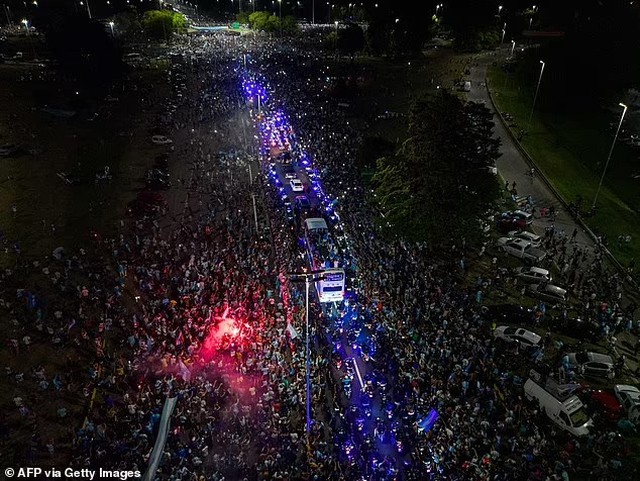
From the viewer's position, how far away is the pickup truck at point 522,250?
27.9 m

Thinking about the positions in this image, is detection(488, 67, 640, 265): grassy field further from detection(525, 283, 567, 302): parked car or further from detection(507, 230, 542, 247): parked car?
detection(525, 283, 567, 302): parked car

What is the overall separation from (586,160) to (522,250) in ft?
80.5

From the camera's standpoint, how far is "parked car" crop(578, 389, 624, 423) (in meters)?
17.5

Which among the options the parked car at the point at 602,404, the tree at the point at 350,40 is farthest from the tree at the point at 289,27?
the parked car at the point at 602,404

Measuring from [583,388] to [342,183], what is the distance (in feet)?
75.8

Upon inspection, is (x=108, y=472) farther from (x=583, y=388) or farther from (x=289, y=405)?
(x=583, y=388)

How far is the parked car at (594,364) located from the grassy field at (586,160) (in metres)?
11.5

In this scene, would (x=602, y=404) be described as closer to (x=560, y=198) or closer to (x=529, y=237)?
(x=529, y=237)

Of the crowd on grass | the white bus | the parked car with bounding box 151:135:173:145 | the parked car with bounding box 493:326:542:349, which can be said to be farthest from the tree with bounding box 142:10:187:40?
the parked car with bounding box 493:326:542:349

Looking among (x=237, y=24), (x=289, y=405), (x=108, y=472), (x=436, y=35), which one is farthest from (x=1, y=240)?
(x=237, y=24)

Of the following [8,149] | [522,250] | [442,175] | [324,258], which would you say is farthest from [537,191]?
[8,149]

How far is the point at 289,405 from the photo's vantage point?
1719 centimetres

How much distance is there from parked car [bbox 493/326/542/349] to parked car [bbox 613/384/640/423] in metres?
3.51

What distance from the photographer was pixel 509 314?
22828 millimetres
